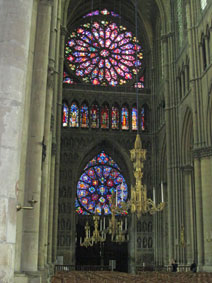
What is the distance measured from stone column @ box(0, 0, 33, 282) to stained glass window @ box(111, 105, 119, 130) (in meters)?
24.0

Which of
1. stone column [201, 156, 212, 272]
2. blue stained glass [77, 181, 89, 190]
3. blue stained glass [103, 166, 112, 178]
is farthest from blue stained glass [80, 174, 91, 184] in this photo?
stone column [201, 156, 212, 272]

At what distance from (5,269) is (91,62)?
91.9 feet

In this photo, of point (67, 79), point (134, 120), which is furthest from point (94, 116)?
point (67, 79)

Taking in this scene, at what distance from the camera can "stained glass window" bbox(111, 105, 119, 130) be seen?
30.3 m

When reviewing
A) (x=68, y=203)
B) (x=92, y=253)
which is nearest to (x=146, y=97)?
(x=68, y=203)

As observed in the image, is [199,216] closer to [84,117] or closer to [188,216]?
[188,216]

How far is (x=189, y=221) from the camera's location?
23.5 m

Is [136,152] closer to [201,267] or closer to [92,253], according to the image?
[201,267]

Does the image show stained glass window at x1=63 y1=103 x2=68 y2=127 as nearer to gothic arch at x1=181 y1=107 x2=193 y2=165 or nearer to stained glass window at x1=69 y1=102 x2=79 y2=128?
stained glass window at x1=69 y1=102 x2=79 y2=128

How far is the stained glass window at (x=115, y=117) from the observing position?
30.3m

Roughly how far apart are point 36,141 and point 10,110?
15.9ft

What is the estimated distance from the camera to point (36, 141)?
34.0ft

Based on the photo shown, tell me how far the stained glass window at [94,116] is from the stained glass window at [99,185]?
2.11m

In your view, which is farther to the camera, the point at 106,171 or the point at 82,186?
the point at 106,171
